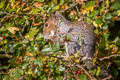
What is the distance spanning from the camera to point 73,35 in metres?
2.29

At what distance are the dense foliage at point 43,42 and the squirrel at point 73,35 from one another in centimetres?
7

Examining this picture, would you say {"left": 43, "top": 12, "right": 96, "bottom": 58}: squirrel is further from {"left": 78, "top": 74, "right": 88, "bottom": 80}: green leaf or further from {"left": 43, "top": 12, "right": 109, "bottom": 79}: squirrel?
{"left": 78, "top": 74, "right": 88, "bottom": 80}: green leaf

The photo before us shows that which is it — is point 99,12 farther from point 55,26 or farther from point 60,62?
point 60,62

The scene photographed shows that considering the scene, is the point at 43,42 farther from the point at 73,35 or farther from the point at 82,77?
the point at 82,77

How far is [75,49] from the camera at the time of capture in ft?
7.44

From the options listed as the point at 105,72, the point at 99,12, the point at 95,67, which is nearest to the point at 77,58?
the point at 95,67

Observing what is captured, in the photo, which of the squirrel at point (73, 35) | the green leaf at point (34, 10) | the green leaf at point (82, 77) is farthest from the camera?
the green leaf at point (34, 10)

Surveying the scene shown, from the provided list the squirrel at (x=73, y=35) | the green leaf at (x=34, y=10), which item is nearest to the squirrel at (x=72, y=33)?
the squirrel at (x=73, y=35)

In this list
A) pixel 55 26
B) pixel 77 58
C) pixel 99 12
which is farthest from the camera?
pixel 99 12

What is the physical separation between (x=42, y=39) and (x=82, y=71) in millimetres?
498

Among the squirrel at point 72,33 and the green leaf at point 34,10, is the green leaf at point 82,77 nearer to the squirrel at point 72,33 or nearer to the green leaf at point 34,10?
the squirrel at point 72,33

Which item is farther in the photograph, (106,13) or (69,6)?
(69,6)

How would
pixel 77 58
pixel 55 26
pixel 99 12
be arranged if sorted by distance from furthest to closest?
1. pixel 99 12
2. pixel 55 26
3. pixel 77 58

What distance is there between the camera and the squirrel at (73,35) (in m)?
2.26
